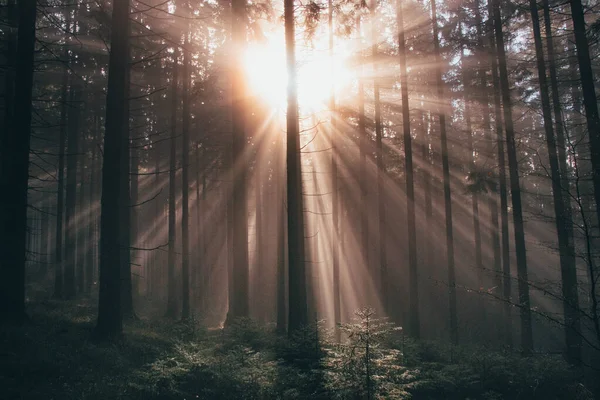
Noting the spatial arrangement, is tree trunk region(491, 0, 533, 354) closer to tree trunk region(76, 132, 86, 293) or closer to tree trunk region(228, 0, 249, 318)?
tree trunk region(228, 0, 249, 318)

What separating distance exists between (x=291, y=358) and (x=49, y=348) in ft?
18.4

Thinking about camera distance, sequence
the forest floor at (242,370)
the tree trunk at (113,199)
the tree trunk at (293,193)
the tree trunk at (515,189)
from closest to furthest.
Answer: the forest floor at (242,370)
the tree trunk at (113,199)
the tree trunk at (293,193)
the tree trunk at (515,189)

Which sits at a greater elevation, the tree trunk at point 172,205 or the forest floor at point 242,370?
the tree trunk at point 172,205

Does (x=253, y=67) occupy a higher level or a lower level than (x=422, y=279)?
higher

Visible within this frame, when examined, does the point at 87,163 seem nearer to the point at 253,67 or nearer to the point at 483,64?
the point at 253,67

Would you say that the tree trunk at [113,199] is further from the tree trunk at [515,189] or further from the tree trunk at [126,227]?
the tree trunk at [515,189]

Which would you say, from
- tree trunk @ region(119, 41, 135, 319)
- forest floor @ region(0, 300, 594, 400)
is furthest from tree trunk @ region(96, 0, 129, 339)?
tree trunk @ region(119, 41, 135, 319)

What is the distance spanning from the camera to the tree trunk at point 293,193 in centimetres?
1162

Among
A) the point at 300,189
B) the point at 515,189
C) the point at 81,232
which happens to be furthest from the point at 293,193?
the point at 81,232

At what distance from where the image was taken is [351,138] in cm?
2089

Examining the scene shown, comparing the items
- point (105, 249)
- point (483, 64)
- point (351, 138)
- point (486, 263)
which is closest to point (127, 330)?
point (105, 249)

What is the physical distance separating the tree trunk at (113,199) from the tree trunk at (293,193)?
4837 millimetres

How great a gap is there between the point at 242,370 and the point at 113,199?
5966 millimetres

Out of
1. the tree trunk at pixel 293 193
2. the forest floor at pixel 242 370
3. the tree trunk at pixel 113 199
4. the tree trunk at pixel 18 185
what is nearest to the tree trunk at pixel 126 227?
the forest floor at pixel 242 370
